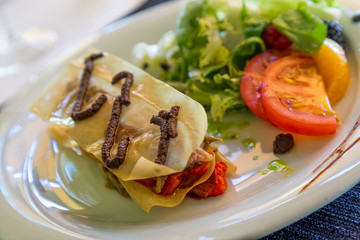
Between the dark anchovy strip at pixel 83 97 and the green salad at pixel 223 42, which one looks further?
the green salad at pixel 223 42

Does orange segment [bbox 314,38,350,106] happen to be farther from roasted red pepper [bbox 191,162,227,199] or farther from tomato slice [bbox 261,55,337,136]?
roasted red pepper [bbox 191,162,227,199]

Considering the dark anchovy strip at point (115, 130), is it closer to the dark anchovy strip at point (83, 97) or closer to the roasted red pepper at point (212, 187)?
the dark anchovy strip at point (83, 97)

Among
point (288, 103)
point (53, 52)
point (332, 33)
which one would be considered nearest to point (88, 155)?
point (288, 103)

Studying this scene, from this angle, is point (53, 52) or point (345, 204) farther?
point (53, 52)

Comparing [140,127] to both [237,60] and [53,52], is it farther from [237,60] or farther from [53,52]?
[53,52]

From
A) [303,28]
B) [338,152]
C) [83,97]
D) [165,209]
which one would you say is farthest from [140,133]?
[303,28]

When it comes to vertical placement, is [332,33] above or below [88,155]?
above

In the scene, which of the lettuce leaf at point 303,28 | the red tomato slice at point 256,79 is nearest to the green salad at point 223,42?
the lettuce leaf at point 303,28
